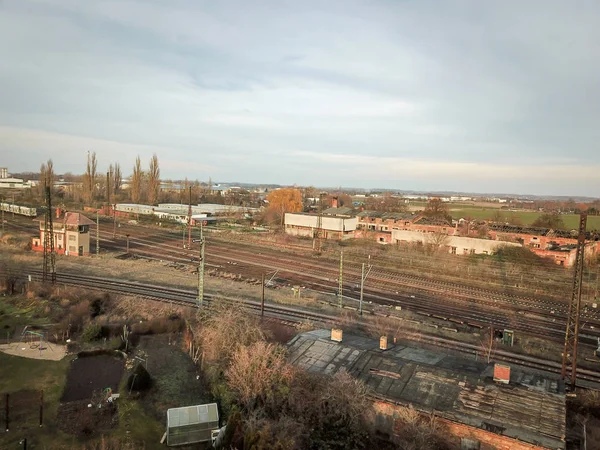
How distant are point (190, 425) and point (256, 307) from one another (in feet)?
39.6

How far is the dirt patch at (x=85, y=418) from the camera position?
1258 cm

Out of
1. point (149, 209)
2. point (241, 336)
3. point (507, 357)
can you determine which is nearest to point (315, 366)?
point (241, 336)

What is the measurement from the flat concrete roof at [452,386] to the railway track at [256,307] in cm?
508

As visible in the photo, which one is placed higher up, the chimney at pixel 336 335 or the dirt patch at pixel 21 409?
the chimney at pixel 336 335

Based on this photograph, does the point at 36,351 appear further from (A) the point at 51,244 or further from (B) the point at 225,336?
(A) the point at 51,244

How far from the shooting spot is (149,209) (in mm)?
69312

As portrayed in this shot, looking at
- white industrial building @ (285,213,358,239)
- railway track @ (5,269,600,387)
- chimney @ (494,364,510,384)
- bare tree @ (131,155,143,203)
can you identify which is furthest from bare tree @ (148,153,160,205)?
chimney @ (494,364,510,384)

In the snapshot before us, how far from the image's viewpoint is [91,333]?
63.2 ft

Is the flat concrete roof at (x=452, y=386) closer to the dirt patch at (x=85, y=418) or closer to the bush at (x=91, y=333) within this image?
the dirt patch at (x=85, y=418)

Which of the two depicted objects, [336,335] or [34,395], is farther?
[336,335]

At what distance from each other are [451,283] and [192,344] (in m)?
23.2

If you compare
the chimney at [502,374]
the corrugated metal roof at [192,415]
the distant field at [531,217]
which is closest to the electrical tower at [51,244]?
the corrugated metal roof at [192,415]

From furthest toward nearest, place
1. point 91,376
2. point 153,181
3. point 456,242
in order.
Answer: point 153,181
point 456,242
point 91,376

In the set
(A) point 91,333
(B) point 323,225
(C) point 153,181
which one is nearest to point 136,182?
(C) point 153,181
